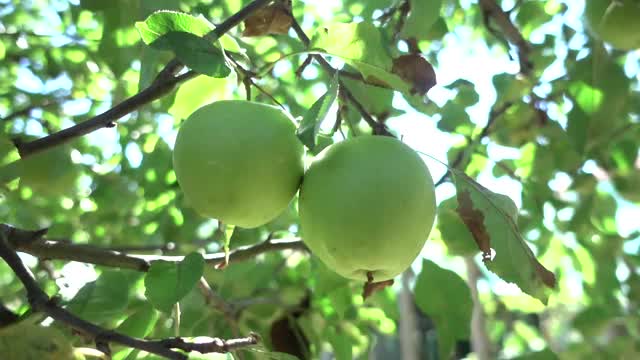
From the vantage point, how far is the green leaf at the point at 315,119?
0.75 m

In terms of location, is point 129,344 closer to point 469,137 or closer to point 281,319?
point 469,137

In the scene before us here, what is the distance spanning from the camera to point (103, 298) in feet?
3.50

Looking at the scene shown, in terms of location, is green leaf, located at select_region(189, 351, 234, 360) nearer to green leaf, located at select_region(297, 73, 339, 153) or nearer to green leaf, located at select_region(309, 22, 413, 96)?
green leaf, located at select_region(297, 73, 339, 153)

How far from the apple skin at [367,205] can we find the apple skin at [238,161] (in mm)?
41

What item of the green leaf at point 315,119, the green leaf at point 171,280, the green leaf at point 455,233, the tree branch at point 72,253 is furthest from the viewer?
the green leaf at point 455,233

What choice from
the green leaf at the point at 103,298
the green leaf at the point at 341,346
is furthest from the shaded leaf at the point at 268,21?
the green leaf at the point at 341,346

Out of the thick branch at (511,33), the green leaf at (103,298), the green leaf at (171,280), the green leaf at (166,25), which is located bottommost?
the thick branch at (511,33)

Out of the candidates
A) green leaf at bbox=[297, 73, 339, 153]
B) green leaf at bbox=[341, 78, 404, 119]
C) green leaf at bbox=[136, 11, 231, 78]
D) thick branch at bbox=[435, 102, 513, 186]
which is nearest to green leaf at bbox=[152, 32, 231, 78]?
green leaf at bbox=[136, 11, 231, 78]

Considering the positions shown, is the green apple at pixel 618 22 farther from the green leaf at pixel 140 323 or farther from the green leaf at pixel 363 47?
the green leaf at pixel 140 323

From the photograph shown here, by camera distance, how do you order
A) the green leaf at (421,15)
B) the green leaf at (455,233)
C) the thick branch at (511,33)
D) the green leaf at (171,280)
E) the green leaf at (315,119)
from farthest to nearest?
the thick branch at (511,33) < the green leaf at (455,233) < the green leaf at (421,15) < the green leaf at (171,280) < the green leaf at (315,119)

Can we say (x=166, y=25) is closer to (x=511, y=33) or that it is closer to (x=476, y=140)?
(x=476, y=140)

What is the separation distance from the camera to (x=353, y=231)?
796 mm

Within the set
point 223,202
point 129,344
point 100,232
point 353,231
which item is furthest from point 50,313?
point 100,232

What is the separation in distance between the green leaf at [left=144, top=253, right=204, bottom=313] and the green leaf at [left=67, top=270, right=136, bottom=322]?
0.20m
